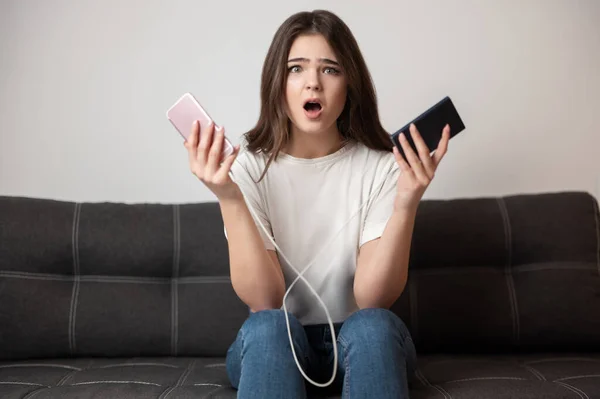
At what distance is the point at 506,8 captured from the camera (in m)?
1.82

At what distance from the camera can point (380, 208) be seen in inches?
49.4

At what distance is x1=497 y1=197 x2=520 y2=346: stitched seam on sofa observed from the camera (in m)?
1.51

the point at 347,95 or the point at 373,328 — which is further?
the point at 347,95

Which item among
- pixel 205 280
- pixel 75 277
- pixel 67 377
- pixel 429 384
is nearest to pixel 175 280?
pixel 205 280

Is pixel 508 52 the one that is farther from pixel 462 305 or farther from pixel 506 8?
pixel 462 305

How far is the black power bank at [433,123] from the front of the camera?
3.71 feet

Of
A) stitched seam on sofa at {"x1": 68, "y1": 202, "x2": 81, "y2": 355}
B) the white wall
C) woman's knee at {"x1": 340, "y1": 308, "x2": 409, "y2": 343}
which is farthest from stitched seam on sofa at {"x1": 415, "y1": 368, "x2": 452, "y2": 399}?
stitched seam on sofa at {"x1": 68, "y1": 202, "x2": 81, "y2": 355}

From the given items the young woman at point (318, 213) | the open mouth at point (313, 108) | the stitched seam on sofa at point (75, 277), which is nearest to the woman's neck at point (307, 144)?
the young woman at point (318, 213)

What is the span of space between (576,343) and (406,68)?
91 cm

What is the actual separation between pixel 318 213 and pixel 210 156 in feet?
1.08

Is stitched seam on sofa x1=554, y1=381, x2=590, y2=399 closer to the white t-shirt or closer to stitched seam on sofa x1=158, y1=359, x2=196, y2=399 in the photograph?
the white t-shirt

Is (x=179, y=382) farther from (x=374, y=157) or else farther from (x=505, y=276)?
(x=505, y=276)

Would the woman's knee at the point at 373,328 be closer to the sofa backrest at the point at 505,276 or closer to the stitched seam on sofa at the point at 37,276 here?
the sofa backrest at the point at 505,276

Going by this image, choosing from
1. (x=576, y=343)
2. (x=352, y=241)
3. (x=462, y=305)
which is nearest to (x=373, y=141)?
(x=352, y=241)
